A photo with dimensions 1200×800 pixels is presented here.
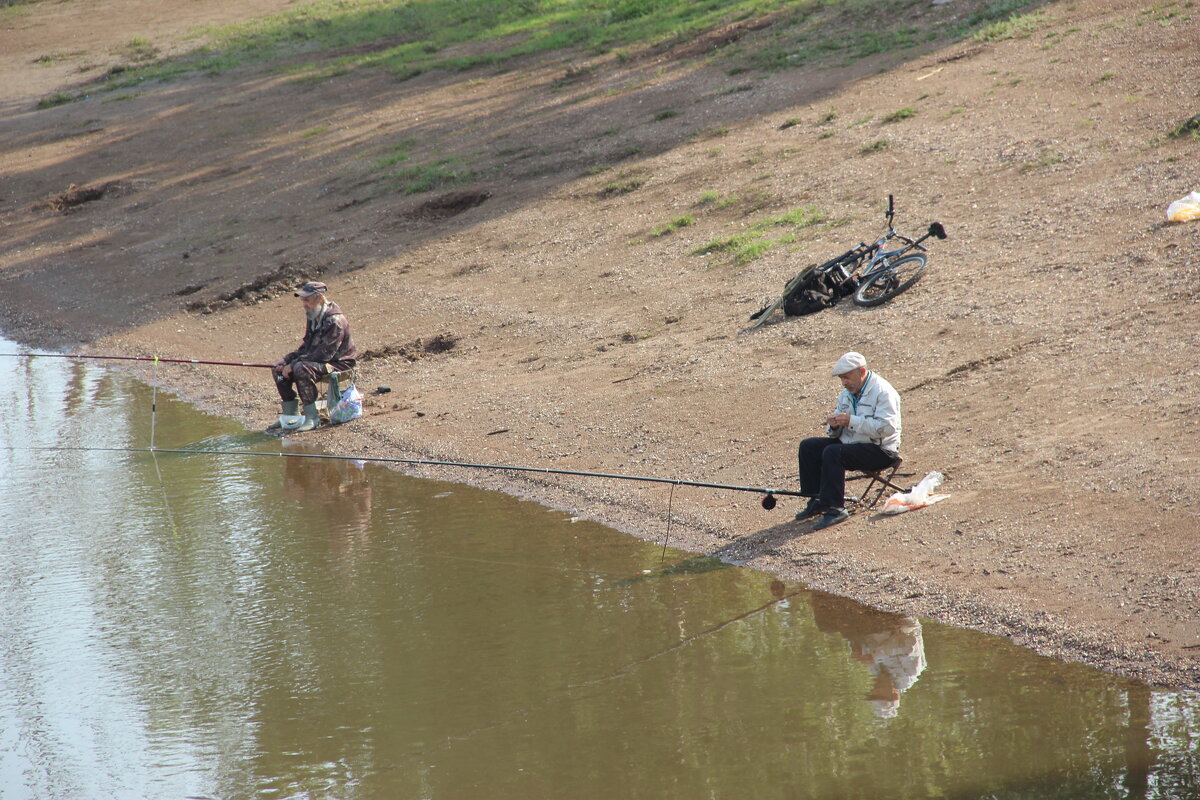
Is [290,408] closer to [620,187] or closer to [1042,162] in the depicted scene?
[620,187]

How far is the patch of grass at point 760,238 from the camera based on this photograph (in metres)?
14.1

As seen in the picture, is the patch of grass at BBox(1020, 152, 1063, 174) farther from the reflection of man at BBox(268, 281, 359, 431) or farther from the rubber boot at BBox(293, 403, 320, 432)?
the rubber boot at BBox(293, 403, 320, 432)

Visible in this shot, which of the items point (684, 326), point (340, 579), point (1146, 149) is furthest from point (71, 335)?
point (1146, 149)

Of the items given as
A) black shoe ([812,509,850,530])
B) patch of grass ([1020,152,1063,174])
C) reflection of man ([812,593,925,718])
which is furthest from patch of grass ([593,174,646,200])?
reflection of man ([812,593,925,718])

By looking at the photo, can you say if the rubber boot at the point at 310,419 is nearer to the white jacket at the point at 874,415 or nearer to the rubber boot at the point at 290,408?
the rubber boot at the point at 290,408

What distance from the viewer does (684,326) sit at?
12750 mm

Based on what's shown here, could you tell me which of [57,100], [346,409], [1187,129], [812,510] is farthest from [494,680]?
[57,100]

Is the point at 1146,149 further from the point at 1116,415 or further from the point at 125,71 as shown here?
the point at 125,71

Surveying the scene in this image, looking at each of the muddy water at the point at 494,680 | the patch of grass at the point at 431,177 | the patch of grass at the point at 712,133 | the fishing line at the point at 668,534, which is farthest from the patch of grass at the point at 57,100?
the fishing line at the point at 668,534

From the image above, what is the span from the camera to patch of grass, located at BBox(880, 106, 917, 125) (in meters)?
16.8

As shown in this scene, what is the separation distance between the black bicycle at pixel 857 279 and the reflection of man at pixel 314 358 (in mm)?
4165

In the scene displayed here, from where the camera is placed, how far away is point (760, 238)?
14461 millimetres

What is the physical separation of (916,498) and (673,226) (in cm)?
810

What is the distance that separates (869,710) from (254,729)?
3.23 m
